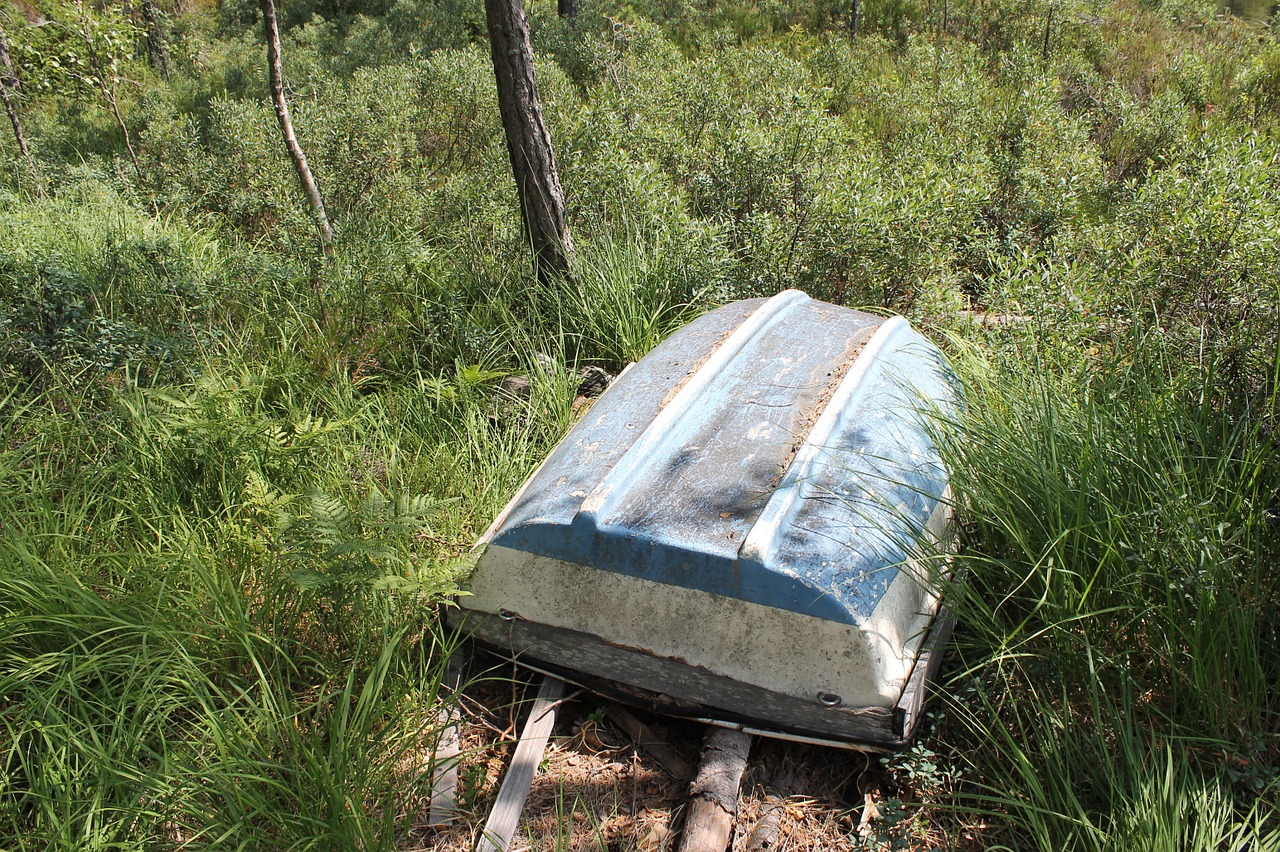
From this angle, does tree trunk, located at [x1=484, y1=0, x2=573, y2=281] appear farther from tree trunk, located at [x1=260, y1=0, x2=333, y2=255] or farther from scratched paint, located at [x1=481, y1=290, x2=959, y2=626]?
scratched paint, located at [x1=481, y1=290, x2=959, y2=626]

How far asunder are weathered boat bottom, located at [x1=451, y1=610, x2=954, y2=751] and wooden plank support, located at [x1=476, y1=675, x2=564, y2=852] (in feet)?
0.27

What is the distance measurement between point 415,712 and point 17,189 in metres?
7.48

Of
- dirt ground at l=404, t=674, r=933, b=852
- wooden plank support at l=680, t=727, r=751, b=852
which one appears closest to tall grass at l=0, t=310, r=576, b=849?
dirt ground at l=404, t=674, r=933, b=852

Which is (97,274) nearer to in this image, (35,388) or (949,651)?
(35,388)

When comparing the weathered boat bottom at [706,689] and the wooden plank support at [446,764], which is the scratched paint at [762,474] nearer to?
the weathered boat bottom at [706,689]

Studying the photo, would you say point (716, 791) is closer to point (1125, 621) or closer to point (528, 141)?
point (1125, 621)

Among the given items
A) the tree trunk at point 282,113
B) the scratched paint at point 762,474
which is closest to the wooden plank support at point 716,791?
the scratched paint at point 762,474

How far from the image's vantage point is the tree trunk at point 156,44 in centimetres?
1352

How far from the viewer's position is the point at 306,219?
5.65m

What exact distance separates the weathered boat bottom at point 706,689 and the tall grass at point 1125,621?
0.14m

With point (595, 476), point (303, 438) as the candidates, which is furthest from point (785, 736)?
point (303, 438)

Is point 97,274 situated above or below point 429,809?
above

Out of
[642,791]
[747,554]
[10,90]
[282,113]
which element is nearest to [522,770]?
[642,791]

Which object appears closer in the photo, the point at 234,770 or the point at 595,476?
the point at 234,770
